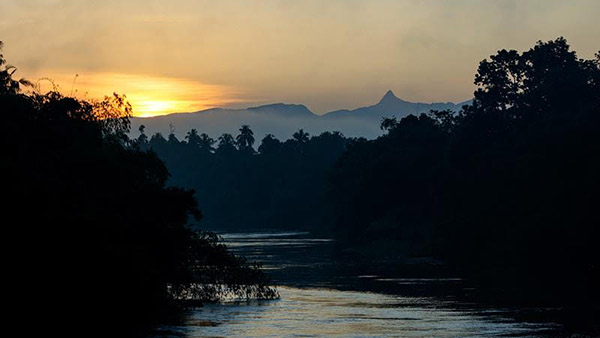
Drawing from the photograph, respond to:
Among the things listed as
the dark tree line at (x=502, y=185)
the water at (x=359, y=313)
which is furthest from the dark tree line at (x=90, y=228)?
the dark tree line at (x=502, y=185)

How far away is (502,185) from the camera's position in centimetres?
10569

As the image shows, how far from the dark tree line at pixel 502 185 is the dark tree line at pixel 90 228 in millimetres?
21690

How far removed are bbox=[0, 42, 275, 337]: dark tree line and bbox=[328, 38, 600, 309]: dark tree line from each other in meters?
21.7

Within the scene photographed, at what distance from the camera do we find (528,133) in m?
115

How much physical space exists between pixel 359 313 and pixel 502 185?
53862mm

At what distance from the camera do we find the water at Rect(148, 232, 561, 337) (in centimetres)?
4775

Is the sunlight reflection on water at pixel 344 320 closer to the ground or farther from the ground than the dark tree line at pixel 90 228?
closer to the ground

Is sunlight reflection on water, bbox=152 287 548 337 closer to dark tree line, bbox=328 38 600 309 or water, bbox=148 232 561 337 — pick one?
water, bbox=148 232 561 337

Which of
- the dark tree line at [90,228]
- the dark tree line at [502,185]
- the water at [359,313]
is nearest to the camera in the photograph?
the dark tree line at [90,228]

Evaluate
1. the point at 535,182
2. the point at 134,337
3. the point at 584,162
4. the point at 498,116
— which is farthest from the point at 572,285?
the point at 498,116

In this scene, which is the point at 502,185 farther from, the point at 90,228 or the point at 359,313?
the point at 90,228

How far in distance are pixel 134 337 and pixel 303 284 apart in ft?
90.7

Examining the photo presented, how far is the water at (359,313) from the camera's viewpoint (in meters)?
47.8

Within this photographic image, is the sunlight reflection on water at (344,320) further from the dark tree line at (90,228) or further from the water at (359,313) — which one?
the dark tree line at (90,228)
